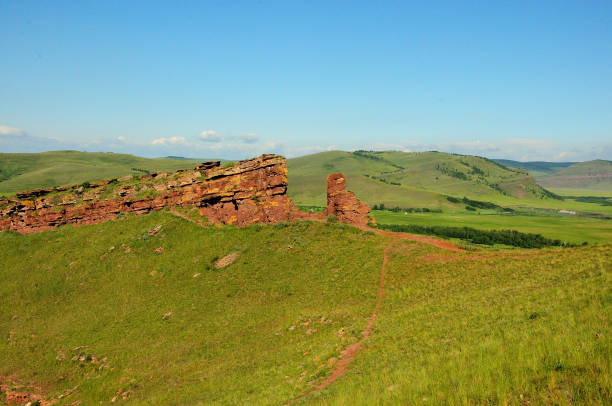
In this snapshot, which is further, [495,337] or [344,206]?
[344,206]

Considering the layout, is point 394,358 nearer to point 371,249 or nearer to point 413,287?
point 413,287

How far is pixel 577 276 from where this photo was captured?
2130cm

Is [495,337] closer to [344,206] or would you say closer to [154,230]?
[344,206]

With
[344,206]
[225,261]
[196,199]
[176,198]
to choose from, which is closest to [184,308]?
[225,261]

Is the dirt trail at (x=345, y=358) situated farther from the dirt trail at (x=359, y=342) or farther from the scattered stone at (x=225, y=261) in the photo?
the scattered stone at (x=225, y=261)

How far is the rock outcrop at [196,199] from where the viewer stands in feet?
170

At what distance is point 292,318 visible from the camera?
1173 inches

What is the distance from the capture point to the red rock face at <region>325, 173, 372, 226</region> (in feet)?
162

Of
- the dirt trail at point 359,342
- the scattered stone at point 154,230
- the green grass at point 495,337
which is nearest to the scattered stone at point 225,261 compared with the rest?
the scattered stone at point 154,230

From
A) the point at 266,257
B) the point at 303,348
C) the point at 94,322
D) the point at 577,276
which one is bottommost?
the point at 94,322

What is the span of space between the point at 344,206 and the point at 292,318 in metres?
23.8

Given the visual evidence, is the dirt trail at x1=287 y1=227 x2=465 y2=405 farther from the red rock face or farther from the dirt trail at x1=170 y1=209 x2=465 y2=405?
the red rock face

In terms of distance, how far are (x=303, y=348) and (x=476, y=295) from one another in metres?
14.2

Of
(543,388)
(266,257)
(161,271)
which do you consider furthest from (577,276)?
(161,271)
